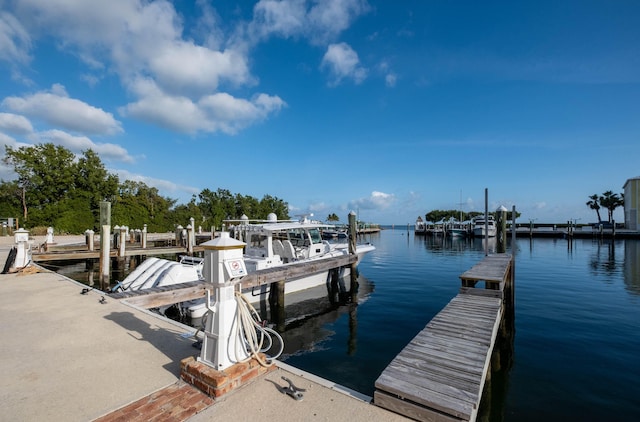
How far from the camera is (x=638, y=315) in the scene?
8.82 meters

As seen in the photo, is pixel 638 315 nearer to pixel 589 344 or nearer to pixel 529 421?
pixel 589 344

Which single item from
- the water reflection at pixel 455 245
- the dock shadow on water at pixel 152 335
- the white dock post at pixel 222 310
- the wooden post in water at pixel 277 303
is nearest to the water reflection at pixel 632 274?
the water reflection at pixel 455 245

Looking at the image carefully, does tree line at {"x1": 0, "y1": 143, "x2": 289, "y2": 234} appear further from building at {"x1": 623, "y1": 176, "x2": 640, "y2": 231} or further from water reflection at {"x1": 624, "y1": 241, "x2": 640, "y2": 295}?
building at {"x1": 623, "y1": 176, "x2": 640, "y2": 231}

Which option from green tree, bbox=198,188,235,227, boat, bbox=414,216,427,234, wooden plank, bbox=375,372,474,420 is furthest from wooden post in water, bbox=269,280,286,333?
boat, bbox=414,216,427,234

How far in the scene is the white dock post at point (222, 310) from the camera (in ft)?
10.9

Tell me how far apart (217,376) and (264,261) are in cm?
767

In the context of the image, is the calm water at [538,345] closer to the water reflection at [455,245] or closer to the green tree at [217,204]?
the water reflection at [455,245]

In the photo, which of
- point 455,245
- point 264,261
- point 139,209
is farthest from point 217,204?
point 264,261

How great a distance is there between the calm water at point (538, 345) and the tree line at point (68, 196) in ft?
116

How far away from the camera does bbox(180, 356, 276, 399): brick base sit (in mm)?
3078

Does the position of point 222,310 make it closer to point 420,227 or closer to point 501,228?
point 501,228

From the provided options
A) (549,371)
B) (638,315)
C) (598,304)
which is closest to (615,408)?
(549,371)

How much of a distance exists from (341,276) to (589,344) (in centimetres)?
908

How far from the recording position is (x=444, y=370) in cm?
348
